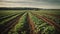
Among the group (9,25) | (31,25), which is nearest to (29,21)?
(31,25)

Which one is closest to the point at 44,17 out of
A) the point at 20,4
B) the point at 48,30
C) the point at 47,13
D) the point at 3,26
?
the point at 47,13

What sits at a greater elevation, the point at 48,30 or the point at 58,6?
the point at 58,6

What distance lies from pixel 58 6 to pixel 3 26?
2.89 ft

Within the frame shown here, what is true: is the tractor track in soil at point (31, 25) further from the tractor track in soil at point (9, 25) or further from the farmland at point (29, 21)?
the tractor track in soil at point (9, 25)

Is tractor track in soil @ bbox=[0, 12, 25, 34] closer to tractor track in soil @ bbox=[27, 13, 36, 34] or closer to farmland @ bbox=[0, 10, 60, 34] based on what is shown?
farmland @ bbox=[0, 10, 60, 34]

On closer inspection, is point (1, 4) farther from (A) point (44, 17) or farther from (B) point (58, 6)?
(B) point (58, 6)

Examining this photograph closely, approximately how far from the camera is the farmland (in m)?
1.74

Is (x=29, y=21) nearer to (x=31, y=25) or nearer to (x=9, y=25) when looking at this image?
(x=31, y=25)

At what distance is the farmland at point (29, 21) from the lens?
174 centimetres

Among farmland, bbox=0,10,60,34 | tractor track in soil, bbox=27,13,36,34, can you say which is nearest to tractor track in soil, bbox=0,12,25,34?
farmland, bbox=0,10,60,34

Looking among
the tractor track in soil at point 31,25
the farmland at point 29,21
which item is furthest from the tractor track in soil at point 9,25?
the tractor track in soil at point 31,25

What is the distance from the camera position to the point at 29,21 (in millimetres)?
1803

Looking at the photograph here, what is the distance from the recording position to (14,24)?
5.80 feet

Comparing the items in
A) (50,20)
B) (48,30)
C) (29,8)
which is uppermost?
(29,8)
